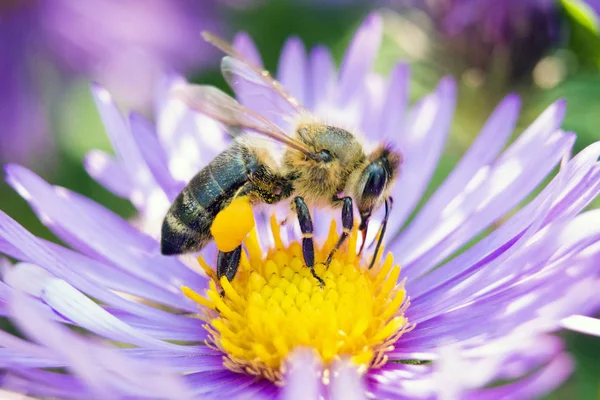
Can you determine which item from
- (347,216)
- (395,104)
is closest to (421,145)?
(395,104)

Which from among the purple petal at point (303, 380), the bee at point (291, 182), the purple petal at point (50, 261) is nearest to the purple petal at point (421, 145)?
the bee at point (291, 182)

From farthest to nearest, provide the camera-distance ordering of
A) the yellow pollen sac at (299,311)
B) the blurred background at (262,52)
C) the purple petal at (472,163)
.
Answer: the blurred background at (262,52), the purple petal at (472,163), the yellow pollen sac at (299,311)

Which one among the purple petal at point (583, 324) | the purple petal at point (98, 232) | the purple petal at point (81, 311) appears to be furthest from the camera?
the purple petal at point (98, 232)

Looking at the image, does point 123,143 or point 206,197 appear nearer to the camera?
point 206,197

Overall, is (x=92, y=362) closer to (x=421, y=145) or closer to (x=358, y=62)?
(x=421, y=145)

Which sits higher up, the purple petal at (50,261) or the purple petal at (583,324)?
the purple petal at (50,261)

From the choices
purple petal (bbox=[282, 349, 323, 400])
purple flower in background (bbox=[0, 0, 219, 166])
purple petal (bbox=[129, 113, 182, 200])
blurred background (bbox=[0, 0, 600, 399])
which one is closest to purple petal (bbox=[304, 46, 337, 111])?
blurred background (bbox=[0, 0, 600, 399])

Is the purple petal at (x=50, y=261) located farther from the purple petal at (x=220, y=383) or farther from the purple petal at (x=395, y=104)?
the purple petal at (x=395, y=104)

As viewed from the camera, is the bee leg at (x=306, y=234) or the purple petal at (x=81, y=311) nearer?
the purple petal at (x=81, y=311)
